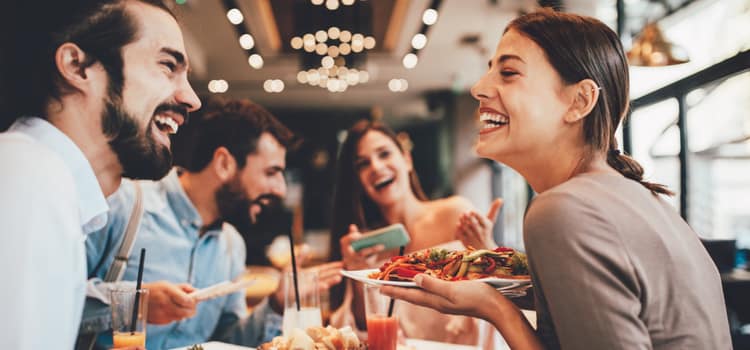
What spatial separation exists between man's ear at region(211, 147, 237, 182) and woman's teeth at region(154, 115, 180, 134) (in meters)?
1.31

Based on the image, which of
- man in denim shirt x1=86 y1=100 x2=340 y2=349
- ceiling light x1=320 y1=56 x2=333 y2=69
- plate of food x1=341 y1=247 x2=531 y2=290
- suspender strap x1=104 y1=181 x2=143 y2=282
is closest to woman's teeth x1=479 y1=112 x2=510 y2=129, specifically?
plate of food x1=341 y1=247 x2=531 y2=290

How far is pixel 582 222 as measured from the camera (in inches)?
41.6

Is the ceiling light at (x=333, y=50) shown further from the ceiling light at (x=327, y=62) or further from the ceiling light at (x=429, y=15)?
the ceiling light at (x=429, y=15)

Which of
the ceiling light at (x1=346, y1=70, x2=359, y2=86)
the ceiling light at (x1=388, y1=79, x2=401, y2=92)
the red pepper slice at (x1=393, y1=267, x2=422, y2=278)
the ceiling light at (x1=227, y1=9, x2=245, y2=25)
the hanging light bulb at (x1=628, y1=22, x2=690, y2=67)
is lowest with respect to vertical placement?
the red pepper slice at (x1=393, y1=267, x2=422, y2=278)

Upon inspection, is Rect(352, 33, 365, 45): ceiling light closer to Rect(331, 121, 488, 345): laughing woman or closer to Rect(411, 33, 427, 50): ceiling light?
Rect(411, 33, 427, 50): ceiling light

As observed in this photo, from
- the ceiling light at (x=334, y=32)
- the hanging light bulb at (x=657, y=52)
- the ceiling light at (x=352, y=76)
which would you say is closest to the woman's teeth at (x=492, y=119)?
the hanging light bulb at (x=657, y=52)

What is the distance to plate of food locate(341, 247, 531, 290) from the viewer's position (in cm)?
137

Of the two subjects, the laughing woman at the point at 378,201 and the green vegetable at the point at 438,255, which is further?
the laughing woman at the point at 378,201

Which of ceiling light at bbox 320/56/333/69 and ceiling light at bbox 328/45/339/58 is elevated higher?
ceiling light at bbox 328/45/339/58

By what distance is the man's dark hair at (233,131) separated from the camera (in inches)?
101

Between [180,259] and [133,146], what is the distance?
129 centimetres

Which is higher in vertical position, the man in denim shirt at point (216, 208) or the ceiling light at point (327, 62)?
the ceiling light at point (327, 62)

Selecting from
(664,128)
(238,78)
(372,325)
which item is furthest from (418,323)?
(238,78)

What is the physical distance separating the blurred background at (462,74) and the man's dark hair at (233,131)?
0.26 meters
